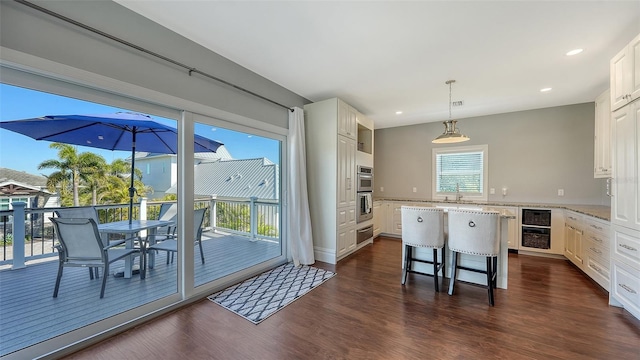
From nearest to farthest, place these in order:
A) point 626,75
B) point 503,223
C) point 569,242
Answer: point 626,75 → point 503,223 → point 569,242

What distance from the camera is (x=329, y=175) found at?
158 inches

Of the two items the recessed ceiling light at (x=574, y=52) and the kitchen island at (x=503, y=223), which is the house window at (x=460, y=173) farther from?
the recessed ceiling light at (x=574, y=52)

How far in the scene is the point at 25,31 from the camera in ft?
5.35

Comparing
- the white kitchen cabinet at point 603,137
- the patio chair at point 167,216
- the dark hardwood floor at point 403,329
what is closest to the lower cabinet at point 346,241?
the dark hardwood floor at point 403,329

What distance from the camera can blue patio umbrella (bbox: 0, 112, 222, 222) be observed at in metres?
1.81

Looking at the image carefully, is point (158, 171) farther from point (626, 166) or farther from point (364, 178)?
point (626, 166)

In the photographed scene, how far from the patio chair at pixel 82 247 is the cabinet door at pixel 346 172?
2907mm

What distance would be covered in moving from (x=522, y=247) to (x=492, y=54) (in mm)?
3538

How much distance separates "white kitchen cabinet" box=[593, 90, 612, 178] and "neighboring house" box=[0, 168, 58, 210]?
245 inches

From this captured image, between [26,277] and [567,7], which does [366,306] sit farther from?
[567,7]

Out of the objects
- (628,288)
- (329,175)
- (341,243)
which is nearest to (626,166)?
(628,288)

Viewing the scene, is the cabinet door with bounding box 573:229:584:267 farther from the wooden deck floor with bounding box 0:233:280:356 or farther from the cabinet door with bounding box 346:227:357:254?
the wooden deck floor with bounding box 0:233:280:356

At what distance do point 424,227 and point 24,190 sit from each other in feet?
11.9

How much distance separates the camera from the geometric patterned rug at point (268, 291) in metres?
2.50
